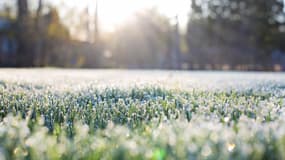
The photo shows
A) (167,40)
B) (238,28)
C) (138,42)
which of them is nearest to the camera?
(138,42)

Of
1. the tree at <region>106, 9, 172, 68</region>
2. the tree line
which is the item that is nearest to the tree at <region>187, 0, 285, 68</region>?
the tree line

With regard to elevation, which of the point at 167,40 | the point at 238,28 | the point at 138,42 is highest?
the point at 238,28

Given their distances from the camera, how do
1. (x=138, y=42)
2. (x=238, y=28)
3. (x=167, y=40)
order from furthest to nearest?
1. (x=238, y=28)
2. (x=167, y=40)
3. (x=138, y=42)

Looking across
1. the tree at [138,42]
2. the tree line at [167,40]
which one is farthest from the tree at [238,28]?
the tree at [138,42]

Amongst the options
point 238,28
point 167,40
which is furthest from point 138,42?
point 238,28

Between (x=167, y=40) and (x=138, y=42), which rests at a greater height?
(x=167, y=40)

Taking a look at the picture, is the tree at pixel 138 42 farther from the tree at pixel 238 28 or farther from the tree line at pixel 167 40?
the tree at pixel 238 28

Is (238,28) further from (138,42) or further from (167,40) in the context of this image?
(138,42)

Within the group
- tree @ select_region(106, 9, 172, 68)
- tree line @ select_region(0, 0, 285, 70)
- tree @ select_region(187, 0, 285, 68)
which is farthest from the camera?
tree @ select_region(187, 0, 285, 68)

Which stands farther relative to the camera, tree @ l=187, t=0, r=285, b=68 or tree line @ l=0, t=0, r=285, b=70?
tree @ l=187, t=0, r=285, b=68

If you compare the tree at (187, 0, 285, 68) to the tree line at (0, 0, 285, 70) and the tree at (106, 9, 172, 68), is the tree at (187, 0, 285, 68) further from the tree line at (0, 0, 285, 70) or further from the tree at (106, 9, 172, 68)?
the tree at (106, 9, 172, 68)

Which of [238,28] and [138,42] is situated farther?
[238,28]
